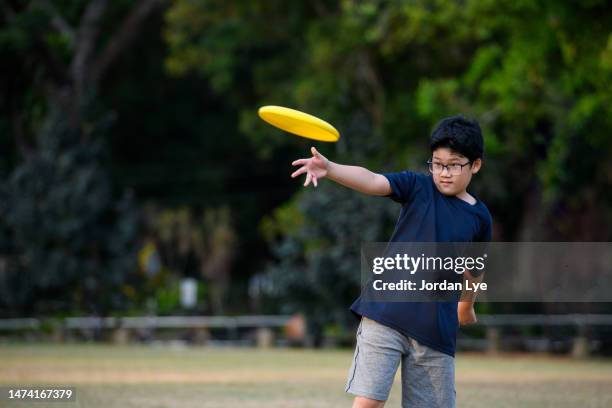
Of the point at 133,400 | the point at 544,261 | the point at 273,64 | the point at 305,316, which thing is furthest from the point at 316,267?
the point at 133,400

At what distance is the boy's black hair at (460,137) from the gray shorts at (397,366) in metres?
0.99

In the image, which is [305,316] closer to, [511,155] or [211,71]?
[511,155]

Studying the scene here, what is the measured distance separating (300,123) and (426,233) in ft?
2.85

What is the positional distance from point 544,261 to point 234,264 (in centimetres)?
2320

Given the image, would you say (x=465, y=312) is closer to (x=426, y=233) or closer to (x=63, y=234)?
(x=426, y=233)

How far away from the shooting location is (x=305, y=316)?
30.5 m

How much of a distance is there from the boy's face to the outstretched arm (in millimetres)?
316

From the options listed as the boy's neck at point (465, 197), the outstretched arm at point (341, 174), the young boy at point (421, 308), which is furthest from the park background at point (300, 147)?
the outstretched arm at point (341, 174)

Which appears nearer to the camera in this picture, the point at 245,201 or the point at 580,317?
the point at 580,317

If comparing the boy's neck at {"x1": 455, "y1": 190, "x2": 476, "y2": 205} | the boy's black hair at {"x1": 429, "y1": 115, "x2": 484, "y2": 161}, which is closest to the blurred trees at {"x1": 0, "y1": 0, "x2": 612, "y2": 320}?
the boy's neck at {"x1": 455, "y1": 190, "x2": 476, "y2": 205}

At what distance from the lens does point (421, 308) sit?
261 inches

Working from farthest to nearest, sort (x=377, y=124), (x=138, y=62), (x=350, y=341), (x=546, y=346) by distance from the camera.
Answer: (x=138, y=62)
(x=377, y=124)
(x=350, y=341)
(x=546, y=346)

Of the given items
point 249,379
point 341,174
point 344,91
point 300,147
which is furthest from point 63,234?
point 341,174

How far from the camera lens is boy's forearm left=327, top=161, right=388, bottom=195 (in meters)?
6.41
